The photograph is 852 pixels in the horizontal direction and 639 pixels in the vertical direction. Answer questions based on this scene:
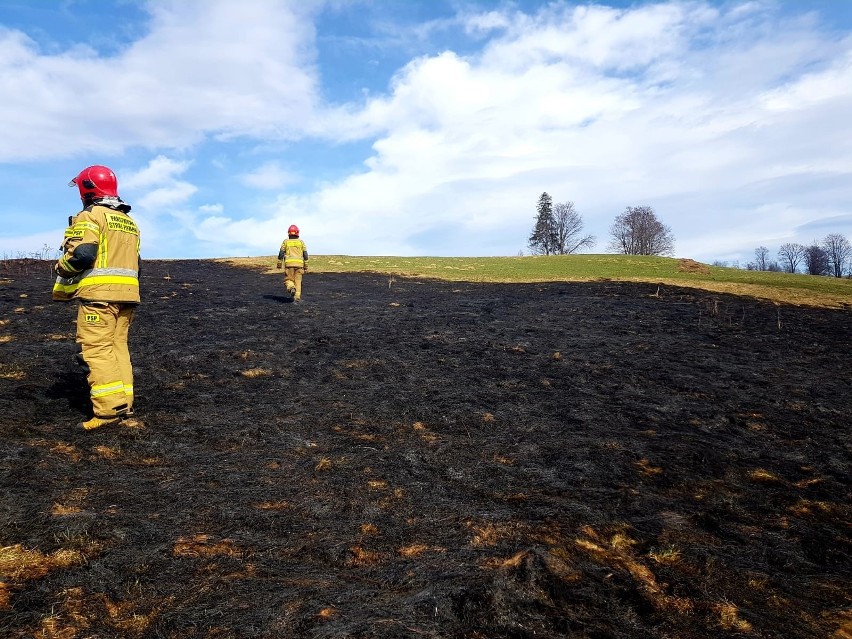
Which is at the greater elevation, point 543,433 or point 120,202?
point 120,202

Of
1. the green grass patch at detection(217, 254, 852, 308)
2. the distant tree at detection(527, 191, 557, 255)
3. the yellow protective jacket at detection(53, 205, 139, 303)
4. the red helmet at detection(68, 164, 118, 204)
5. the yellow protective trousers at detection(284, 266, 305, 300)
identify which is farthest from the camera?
the distant tree at detection(527, 191, 557, 255)

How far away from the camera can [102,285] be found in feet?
19.4

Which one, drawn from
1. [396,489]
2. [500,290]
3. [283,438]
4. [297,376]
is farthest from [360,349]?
[500,290]

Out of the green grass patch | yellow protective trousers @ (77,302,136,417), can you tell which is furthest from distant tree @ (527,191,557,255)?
yellow protective trousers @ (77,302,136,417)

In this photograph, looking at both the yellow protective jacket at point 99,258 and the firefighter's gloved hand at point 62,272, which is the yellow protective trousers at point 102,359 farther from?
the firefighter's gloved hand at point 62,272

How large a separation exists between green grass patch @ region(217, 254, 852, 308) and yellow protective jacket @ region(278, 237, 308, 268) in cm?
1204

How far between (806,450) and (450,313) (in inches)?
411

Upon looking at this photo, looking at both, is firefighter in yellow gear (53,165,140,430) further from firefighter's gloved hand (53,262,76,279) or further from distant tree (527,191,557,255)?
distant tree (527,191,557,255)

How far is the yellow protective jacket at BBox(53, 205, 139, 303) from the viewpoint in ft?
18.8

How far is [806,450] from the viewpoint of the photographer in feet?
19.3

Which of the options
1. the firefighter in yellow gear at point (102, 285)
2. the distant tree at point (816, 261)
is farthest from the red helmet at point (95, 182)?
the distant tree at point (816, 261)

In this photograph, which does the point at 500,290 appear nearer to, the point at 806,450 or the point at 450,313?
the point at 450,313

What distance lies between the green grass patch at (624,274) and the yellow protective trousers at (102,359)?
20.8 meters

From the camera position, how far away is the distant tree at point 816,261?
350 ft
